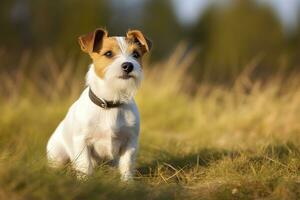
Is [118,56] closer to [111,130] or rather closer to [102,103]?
[102,103]

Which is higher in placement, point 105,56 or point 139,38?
point 139,38

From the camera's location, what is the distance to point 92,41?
554 centimetres

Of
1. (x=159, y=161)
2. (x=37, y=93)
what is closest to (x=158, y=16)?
(x=37, y=93)

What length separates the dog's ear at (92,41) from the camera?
555 centimetres

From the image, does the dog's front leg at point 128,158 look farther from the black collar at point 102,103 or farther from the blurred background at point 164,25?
the blurred background at point 164,25

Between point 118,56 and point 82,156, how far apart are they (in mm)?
920

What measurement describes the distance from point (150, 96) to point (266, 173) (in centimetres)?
518

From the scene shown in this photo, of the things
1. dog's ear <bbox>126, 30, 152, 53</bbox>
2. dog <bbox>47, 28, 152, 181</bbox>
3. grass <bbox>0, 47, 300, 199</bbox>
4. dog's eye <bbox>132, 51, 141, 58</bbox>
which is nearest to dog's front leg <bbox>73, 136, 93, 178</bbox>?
dog <bbox>47, 28, 152, 181</bbox>

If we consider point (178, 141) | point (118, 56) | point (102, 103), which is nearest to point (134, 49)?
point (118, 56)

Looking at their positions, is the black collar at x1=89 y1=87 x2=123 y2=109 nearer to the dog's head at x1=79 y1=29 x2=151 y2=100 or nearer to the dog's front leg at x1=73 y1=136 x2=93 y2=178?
the dog's head at x1=79 y1=29 x2=151 y2=100

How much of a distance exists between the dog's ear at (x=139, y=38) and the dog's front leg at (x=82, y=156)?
1.04 m

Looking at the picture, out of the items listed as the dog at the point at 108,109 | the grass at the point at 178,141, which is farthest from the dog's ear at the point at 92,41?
the grass at the point at 178,141

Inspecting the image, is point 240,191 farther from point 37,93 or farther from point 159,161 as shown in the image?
point 37,93

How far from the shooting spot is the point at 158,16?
113 feet
